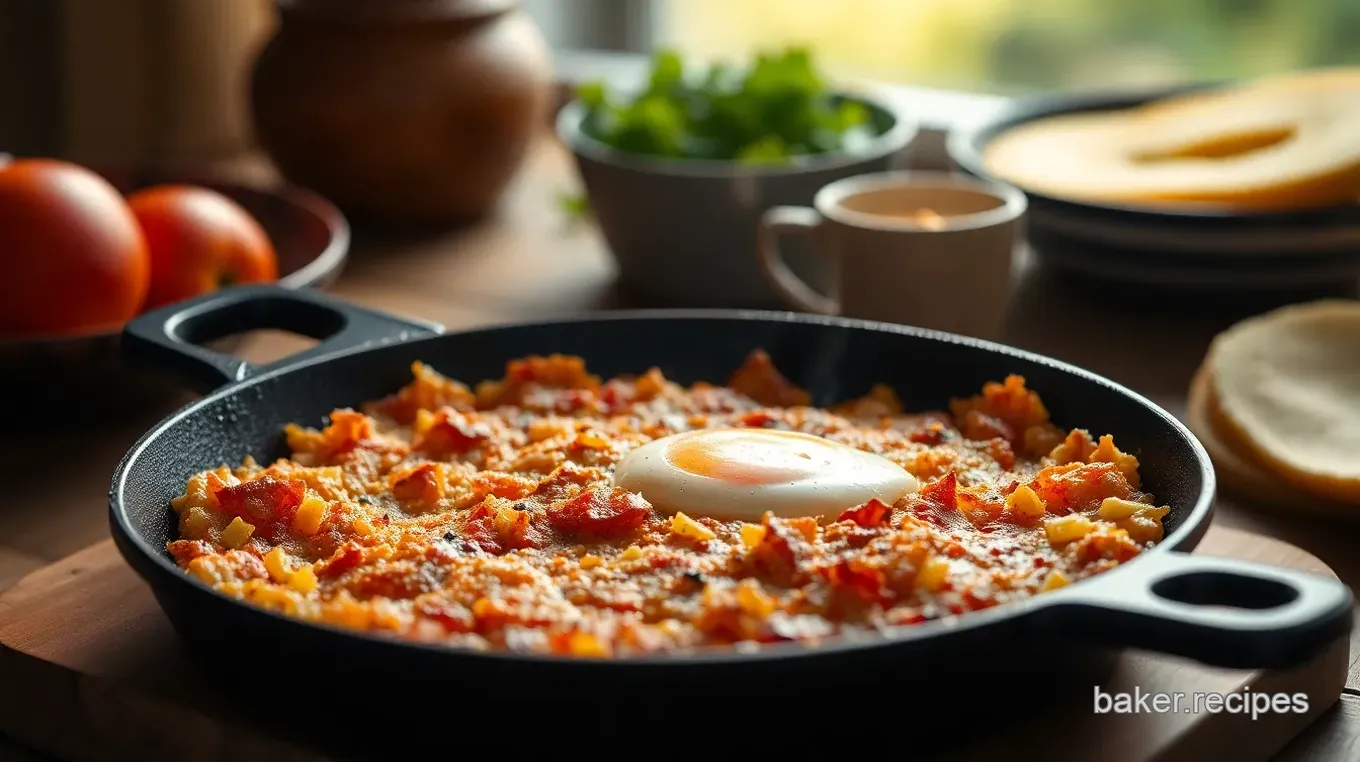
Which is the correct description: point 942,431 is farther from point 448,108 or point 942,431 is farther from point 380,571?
point 448,108

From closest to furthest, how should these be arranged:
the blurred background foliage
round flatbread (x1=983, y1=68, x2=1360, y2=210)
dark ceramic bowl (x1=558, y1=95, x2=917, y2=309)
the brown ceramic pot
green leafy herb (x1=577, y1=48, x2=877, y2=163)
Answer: round flatbread (x1=983, y1=68, x2=1360, y2=210)
dark ceramic bowl (x1=558, y1=95, x2=917, y2=309)
green leafy herb (x1=577, y1=48, x2=877, y2=163)
the brown ceramic pot
the blurred background foliage

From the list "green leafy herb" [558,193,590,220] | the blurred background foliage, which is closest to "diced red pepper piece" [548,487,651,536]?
"green leafy herb" [558,193,590,220]

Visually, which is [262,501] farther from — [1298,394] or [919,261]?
[1298,394]

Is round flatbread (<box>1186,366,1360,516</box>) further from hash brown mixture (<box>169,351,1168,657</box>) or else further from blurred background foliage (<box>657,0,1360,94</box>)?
blurred background foliage (<box>657,0,1360,94</box>)

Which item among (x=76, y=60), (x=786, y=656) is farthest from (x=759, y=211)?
(x=76, y=60)

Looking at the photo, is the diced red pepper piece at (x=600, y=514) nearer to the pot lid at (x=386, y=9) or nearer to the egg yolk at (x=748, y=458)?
the egg yolk at (x=748, y=458)

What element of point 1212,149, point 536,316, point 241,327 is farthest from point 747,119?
point 241,327

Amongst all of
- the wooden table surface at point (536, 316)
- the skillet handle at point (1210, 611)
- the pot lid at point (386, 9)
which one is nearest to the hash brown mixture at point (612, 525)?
the skillet handle at point (1210, 611)
